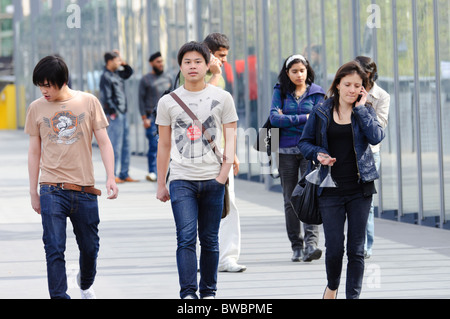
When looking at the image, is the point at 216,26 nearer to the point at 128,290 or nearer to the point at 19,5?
the point at 128,290

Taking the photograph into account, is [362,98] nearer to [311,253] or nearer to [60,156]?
[60,156]

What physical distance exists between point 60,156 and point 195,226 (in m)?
0.94

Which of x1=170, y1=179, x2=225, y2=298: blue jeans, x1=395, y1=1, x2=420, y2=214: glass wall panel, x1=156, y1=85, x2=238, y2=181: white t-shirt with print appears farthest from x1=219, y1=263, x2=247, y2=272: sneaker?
x1=395, y1=1, x2=420, y2=214: glass wall panel

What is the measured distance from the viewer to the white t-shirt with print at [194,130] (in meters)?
6.45

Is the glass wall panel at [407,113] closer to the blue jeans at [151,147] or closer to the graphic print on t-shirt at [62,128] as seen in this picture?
the blue jeans at [151,147]

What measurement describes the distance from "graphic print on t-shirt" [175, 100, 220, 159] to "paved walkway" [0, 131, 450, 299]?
1245mm

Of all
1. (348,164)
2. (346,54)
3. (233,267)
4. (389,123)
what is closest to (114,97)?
(346,54)

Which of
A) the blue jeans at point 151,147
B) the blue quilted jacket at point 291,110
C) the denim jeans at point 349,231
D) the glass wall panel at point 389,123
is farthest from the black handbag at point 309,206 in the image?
the blue jeans at point 151,147

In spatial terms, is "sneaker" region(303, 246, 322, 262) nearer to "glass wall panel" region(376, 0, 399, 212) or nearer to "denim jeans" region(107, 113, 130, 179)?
"glass wall panel" region(376, 0, 399, 212)

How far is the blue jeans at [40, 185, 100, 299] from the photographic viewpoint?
20.4 ft

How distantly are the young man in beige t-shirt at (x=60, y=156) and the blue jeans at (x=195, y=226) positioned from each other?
0.44m
